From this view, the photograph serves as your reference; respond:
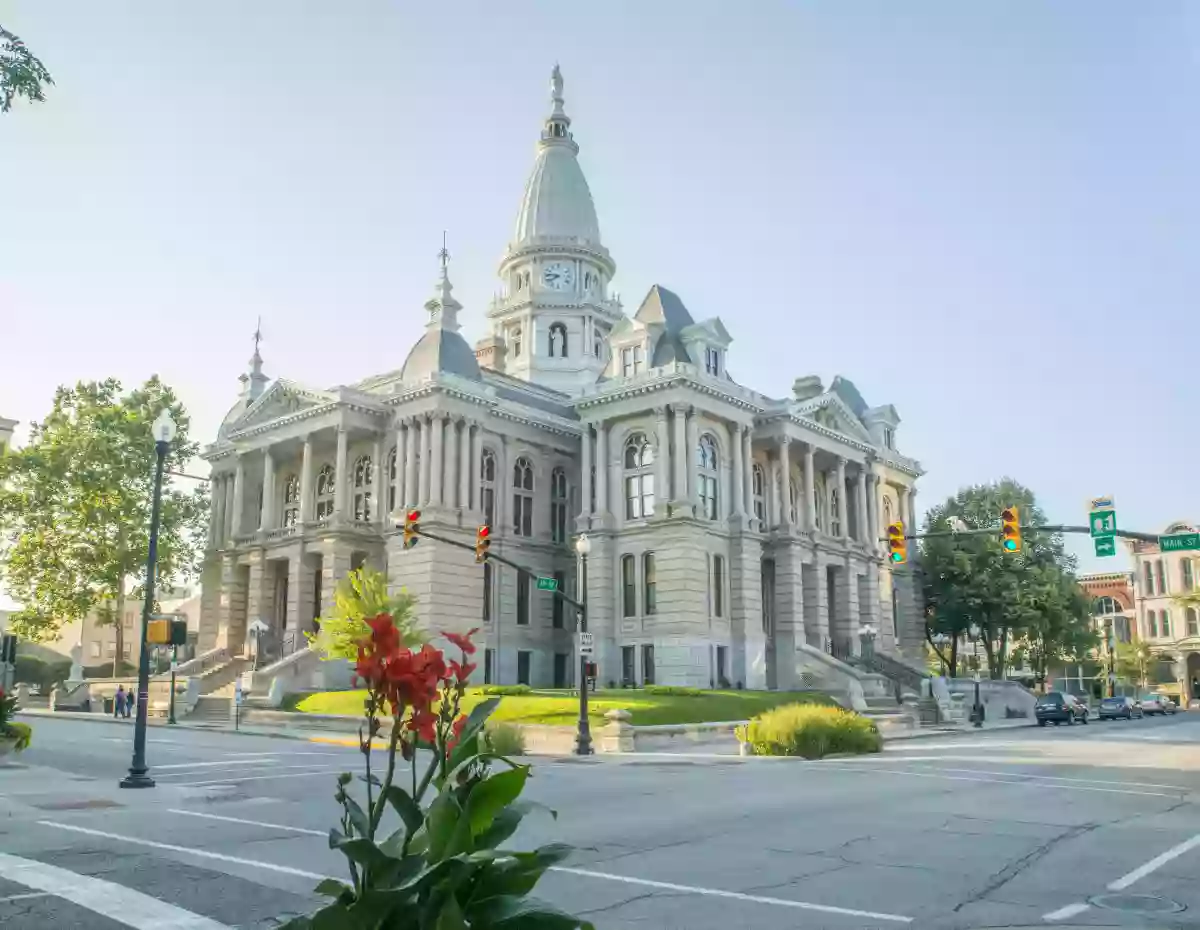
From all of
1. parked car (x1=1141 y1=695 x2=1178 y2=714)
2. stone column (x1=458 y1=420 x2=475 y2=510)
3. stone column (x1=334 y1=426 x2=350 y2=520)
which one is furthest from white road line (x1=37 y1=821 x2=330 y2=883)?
parked car (x1=1141 y1=695 x2=1178 y2=714)

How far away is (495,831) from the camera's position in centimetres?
427

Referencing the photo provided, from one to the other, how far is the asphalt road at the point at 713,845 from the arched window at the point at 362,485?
108 ft

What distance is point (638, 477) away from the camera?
53156 mm

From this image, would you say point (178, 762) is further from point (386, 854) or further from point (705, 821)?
point (386, 854)

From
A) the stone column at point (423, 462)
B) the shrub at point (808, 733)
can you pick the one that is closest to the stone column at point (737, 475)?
the stone column at point (423, 462)

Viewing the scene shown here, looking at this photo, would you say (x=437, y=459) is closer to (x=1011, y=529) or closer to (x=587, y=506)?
(x=587, y=506)

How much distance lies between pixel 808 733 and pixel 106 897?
843 inches

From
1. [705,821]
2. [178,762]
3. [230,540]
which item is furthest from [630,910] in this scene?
[230,540]

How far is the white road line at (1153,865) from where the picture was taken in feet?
33.1

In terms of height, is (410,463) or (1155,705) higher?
(410,463)

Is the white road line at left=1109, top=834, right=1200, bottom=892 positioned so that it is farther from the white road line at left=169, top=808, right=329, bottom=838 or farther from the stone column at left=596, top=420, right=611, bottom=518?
the stone column at left=596, top=420, right=611, bottom=518

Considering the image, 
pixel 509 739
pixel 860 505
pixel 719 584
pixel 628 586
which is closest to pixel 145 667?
pixel 509 739

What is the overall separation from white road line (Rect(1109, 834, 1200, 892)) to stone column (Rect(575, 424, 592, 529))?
1591 inches

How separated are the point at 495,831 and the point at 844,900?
235 inches
